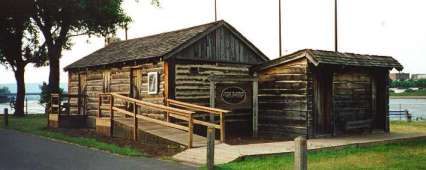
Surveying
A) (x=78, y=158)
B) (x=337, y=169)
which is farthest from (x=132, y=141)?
(x=337, y=169)

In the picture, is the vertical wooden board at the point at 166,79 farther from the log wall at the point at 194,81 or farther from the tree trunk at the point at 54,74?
the tree trunk at the point at 54,74

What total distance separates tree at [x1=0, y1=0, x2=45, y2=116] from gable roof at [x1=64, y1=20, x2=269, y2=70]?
6.85 meters

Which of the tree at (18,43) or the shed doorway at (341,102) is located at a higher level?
the tree at (18,43)

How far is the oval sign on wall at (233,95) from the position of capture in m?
17.7

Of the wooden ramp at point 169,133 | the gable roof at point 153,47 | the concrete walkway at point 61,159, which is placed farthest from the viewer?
the gable roof at point 153,47

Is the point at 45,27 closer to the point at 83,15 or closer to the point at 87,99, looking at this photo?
the point at 83,15

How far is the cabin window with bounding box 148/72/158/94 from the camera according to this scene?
1825 centimetres

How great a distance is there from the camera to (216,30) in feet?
64.0

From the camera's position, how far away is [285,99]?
55.0 ft

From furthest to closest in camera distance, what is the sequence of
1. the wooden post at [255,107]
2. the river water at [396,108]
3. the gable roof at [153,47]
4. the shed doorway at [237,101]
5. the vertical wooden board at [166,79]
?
the river water at [396,108] < the gable roof at [153,47] < the vertical wooden board at [166,79] < the wooden post at [255,107] < the shed doorway at [237,101]

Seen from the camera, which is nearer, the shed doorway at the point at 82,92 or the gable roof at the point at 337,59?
the gable roof at the point at 337,59

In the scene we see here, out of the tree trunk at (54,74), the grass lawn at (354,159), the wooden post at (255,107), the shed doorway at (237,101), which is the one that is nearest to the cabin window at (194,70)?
the shed doorway at (237,101)

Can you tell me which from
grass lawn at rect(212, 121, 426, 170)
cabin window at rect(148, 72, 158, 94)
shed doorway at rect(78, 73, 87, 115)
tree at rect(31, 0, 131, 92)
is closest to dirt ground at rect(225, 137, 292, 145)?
Answer: grass lawn at rect(212, 121, 426, 170)

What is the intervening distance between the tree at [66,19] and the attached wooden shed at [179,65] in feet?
26.2
